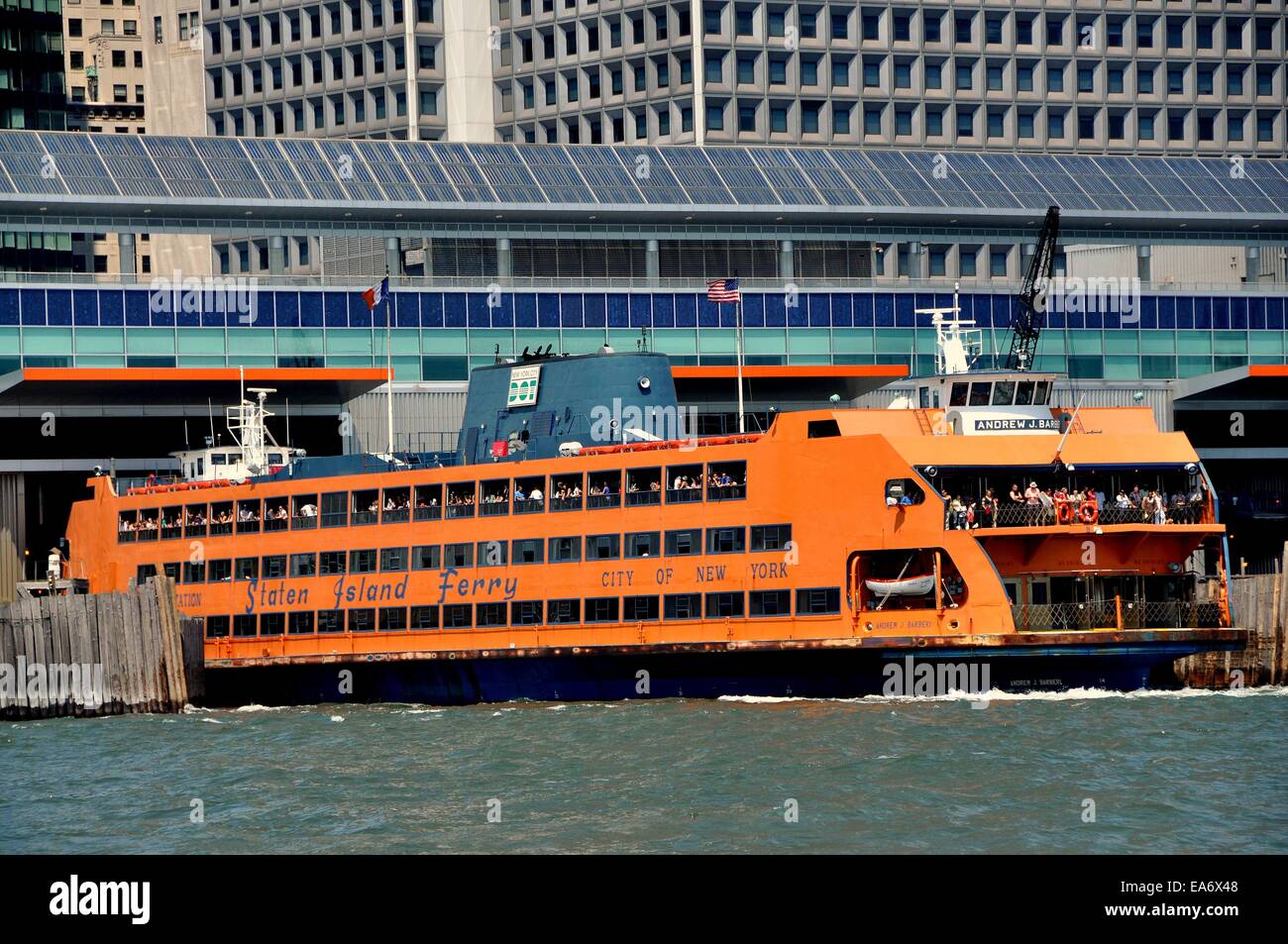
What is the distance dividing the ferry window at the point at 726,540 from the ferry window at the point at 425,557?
8.85 meters

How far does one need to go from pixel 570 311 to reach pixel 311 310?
9.74 metres

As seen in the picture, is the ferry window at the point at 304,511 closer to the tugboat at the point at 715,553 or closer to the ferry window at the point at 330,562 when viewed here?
the tugboat at the point at 715,553

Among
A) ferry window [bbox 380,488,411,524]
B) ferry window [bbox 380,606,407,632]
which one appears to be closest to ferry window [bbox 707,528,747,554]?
ferry window [bbox 380,488,411,524]

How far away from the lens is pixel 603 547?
5378 cm

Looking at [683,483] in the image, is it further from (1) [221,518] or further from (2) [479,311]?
(2) [479,311]

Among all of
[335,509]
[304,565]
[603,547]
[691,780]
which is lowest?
[691,780]

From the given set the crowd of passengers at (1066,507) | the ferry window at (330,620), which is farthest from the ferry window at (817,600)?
the ferry window at (330,620)

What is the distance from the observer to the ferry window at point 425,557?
57.2m

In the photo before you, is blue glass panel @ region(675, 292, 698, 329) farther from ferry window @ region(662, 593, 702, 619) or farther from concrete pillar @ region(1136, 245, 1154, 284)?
ferry window @ region(662, 593, 702, 619)

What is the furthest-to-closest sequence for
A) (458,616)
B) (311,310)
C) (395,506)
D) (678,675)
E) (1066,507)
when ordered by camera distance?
(311,310)
(395,506)
(458,616)
(678,675)
(1066,507)

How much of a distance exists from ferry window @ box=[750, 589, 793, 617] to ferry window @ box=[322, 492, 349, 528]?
1356 cm

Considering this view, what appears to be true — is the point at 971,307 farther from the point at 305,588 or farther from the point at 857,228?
the point at 305,588

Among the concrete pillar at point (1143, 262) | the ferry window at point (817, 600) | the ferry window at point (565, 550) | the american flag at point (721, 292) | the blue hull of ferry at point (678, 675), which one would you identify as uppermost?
the concrete pillar at point (1143, 262)

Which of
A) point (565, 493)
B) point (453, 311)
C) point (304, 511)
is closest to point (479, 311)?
point (453, 311)
